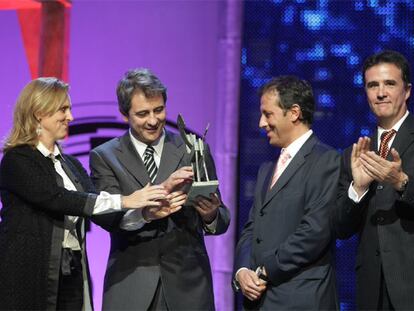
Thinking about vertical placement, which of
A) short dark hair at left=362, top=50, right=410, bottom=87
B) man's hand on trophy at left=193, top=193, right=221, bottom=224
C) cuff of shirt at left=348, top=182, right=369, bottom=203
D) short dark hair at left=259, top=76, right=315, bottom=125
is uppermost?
short dark hair at left=362, top=50, right=410, bottom=87

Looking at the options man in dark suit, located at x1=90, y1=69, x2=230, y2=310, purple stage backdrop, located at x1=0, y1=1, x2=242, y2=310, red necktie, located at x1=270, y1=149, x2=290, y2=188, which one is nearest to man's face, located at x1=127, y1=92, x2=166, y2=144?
man in dark suit, located at x1=90, y1=69, x2=230, y2=310

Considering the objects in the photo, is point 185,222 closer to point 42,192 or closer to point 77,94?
point 42,192

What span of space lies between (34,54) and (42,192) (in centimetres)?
174

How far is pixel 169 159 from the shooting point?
10.6 ft

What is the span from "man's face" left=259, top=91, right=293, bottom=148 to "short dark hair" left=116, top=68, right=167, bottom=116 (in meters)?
0.49

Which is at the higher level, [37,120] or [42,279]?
[37,120]

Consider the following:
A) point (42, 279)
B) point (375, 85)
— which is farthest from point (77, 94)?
point (375, 85)

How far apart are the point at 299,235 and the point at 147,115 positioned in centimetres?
89

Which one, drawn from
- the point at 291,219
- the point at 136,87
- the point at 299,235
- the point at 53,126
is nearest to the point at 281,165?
the point at 291,219

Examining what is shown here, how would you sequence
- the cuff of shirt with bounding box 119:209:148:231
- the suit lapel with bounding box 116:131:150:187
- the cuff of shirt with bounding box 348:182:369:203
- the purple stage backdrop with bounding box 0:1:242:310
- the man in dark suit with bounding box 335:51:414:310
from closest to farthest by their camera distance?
the man in dark suit with bounding box 335:51:414:310, the cuff of shirt with bounding box 348:182:369:203, the cuff of shirt with bounding box 119:209:148:231, the suit lapel with bounding box 116:131:150:187, the purple stage backdrop with bounding box 0:1:242:310

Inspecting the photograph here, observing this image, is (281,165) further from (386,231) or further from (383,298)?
(383,298)

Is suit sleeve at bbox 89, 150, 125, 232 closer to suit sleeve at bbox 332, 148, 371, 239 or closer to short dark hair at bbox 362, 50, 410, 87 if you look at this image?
suit sleeve at bbox 332, 148, 371, 239

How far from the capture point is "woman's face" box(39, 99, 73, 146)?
10.2 ft

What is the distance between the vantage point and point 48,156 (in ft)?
10.3
